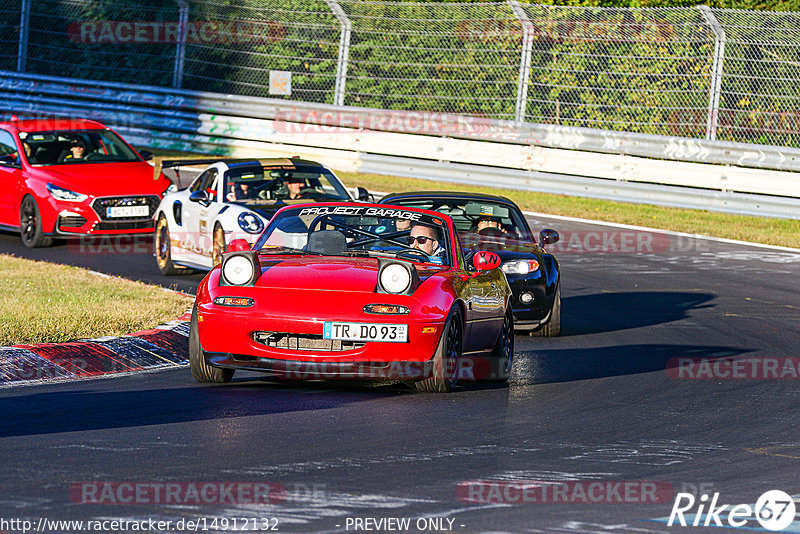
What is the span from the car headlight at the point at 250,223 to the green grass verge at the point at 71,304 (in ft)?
3.70

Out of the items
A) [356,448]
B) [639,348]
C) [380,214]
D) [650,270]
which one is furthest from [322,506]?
[650,270]

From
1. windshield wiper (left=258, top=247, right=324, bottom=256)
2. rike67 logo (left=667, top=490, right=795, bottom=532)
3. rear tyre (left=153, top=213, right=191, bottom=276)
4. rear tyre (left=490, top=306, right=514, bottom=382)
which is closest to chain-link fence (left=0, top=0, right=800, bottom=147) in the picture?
rear tyre (left=153, top=213, right=191, bottom=276)

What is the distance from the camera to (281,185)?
1498cm

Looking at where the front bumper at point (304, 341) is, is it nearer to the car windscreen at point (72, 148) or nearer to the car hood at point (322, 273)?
the car hood at point (322, 273)

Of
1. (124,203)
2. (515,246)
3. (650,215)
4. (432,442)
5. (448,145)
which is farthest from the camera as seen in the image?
(448,145)

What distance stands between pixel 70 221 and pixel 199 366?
834 cm

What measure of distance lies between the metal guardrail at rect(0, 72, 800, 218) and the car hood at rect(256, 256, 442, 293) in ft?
41.4

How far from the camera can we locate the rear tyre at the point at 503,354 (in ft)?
32.1

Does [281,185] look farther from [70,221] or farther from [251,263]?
[251,263]

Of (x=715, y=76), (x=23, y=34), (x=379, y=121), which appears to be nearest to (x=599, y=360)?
(x=715, y=76)

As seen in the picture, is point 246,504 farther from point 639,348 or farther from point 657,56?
point 657,56

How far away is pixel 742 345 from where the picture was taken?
11.8m

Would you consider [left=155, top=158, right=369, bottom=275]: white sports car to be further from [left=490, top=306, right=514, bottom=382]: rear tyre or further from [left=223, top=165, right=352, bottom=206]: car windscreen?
[left=490, top=306, right=514, bottom=382]: rear tyre

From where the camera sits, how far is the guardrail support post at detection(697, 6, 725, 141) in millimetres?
21484
